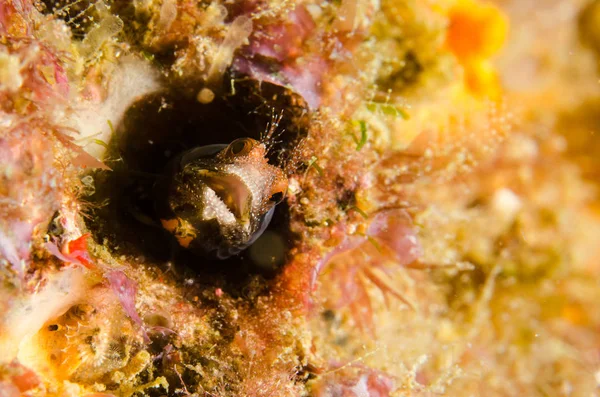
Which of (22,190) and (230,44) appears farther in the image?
(230,44)

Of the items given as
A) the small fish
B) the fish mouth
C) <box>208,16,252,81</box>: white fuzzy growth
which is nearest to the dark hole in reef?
<box>208,16,252,81</box>: white fuzzy growth

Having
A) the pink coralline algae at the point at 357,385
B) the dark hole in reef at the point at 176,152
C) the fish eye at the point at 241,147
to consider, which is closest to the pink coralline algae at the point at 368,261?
the pink coralline algae at the point at 357,385

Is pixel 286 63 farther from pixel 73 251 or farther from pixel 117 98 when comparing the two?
pixel 73 251

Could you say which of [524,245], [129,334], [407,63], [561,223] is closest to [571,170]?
[561,223]

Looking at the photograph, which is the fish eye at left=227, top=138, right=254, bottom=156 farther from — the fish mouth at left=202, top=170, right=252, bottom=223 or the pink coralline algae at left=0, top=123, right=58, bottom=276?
the pink coralline algae at left=0, top=123, right=58, bottom=276

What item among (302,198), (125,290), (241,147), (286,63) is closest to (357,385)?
(302,198)
